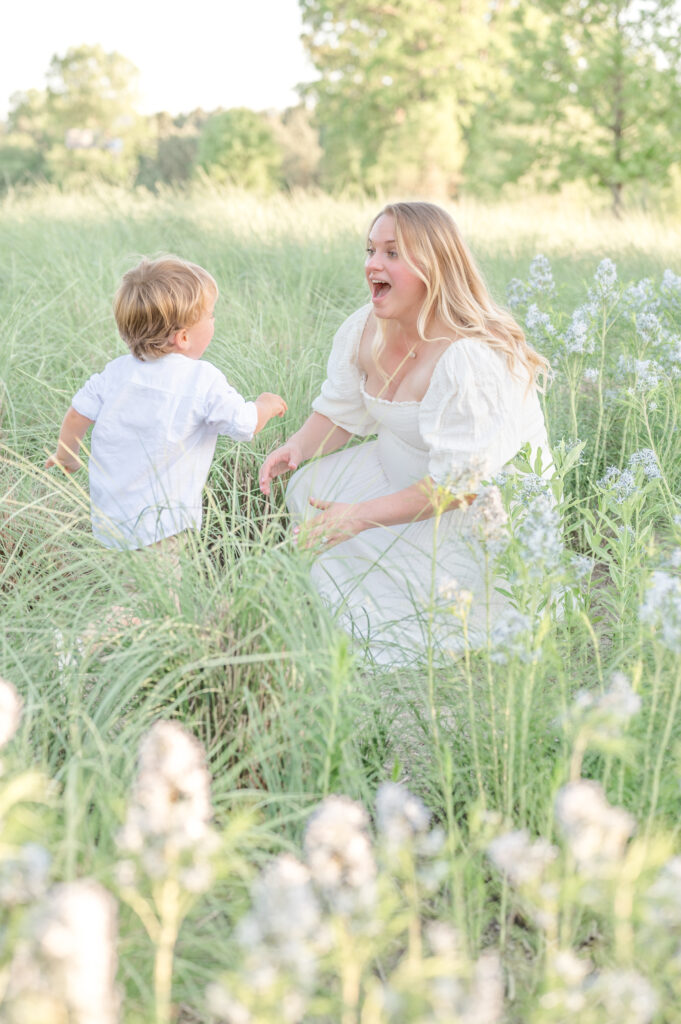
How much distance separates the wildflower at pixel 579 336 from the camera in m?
3.57

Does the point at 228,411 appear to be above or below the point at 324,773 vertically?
above

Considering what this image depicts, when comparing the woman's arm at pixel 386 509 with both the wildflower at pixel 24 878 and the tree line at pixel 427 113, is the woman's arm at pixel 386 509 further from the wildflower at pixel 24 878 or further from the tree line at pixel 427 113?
the tree line at pixel 427 113

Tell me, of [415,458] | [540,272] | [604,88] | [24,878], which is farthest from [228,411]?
[604,88]

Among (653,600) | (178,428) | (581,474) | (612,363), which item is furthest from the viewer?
(612,363)

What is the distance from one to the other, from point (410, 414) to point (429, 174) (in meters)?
27.9

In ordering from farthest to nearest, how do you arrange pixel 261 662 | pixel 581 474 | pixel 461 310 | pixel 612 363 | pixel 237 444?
pixel 612 363 → pixel 581 474 → pixel 237 444 → pixel 461 310 → pixel 261 662

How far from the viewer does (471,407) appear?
10.3 ft

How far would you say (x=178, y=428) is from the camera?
10.1 ft

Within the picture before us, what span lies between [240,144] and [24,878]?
3856cm

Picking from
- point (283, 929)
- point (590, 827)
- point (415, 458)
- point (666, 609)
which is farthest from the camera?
point (415, 458)

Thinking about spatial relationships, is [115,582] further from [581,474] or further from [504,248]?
[504,248]

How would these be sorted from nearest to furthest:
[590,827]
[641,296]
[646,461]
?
[590,827] → [646,461] → [641,296]

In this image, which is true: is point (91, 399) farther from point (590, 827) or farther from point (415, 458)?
point (590, 827)

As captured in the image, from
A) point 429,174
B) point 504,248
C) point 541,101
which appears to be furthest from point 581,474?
point 429,174
